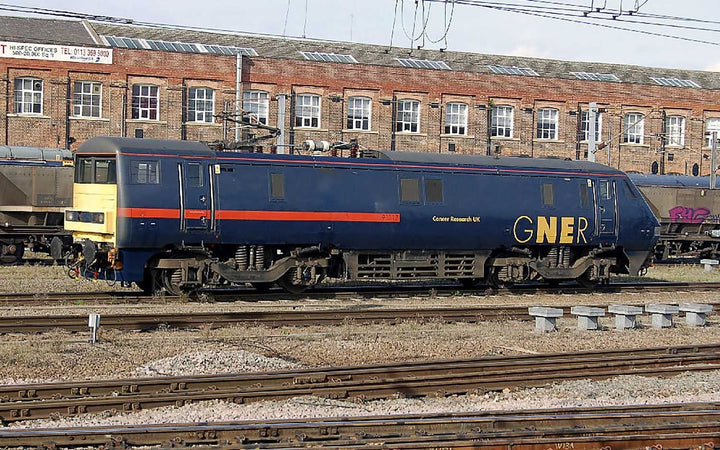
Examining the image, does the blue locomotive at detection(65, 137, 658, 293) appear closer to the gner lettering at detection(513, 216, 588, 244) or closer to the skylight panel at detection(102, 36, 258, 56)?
the gner lettering at detection(513, 216, 588, 244)

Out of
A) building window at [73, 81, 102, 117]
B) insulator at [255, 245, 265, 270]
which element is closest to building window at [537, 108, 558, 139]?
building window at [73, 81, 102, 117]

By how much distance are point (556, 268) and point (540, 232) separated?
1.22 meters

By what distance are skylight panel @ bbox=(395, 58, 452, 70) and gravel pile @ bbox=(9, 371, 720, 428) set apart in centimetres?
3732

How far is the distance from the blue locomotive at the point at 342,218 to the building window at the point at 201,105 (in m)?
21.5

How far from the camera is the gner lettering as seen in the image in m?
23.6

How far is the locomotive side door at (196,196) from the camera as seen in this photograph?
782 inches

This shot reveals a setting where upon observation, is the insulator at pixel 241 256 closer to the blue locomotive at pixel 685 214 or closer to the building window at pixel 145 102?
the building window at pixel 145 102

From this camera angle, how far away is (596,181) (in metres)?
24.7

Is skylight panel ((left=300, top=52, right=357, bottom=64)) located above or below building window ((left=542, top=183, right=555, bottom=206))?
above

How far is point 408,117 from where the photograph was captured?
46.6m

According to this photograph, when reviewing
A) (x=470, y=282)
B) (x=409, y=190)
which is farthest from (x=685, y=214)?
(x=409, y=190)

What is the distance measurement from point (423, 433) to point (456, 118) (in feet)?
129

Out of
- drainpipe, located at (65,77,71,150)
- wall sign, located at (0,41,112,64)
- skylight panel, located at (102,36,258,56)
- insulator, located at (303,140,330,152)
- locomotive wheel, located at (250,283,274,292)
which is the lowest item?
locomotive wheel, located at (250,283,274,292)

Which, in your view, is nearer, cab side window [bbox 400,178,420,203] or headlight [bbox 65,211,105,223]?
headlight [bbox 65,211,105,223]
